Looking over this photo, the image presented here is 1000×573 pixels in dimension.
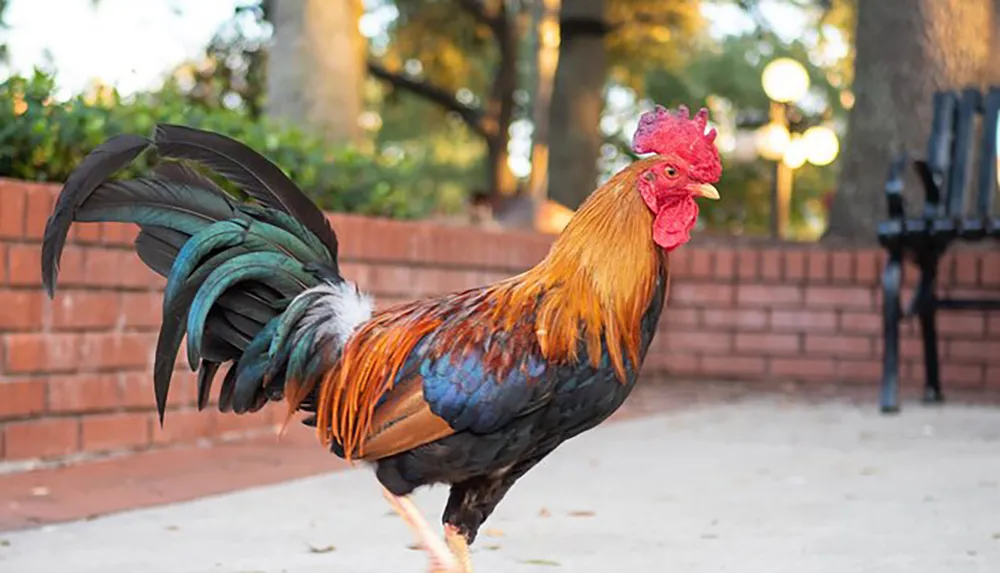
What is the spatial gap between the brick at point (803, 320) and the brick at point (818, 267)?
0.82 feet

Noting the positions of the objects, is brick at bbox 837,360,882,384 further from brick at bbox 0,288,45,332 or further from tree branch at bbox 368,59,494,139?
tree branch at bbox 368,59,494,139

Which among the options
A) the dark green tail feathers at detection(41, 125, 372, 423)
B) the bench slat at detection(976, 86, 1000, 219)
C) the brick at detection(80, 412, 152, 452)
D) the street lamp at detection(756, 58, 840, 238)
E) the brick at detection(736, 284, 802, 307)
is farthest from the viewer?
the street lamp at detection(756, 58, 840, 238)

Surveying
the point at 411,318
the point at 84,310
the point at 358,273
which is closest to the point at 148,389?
the point at 84,310

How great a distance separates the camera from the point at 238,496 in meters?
5.42

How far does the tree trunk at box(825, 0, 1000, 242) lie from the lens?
1087cm

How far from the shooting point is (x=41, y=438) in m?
5.73

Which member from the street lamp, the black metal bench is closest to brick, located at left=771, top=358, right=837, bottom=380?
the black metal bench

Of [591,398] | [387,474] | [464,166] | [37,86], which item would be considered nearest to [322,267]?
[387,474]

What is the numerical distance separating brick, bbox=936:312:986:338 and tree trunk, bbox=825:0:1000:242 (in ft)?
3.47

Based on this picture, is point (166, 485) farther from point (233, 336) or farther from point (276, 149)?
point (276, 149)

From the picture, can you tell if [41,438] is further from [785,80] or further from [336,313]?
[785,80]

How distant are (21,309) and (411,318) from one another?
2629 mm

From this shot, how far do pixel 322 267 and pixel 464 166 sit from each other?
33.7 meters

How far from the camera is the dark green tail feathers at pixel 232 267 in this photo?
3.65 m
